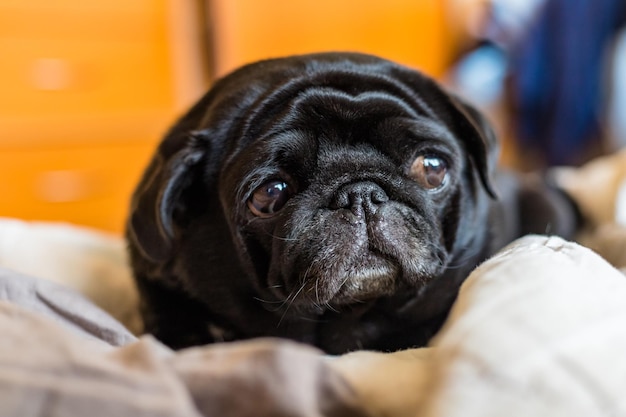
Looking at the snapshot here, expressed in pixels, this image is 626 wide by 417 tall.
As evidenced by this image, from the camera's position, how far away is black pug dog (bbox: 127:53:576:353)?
1021mm

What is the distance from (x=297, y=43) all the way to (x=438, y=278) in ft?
8.18

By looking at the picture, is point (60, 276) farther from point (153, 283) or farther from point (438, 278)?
point (438, 278)

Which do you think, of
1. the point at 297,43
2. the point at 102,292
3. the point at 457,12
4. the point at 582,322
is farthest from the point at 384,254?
the point at 457,12

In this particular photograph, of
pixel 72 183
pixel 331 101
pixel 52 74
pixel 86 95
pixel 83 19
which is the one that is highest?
pixel 331 101

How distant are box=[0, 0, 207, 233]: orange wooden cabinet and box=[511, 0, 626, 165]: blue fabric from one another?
1567mm

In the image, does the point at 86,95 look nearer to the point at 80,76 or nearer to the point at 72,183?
the point at 80,76

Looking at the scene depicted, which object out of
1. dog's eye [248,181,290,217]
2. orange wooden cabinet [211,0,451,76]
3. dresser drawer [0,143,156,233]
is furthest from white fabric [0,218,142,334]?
orange wooden cabinet [211,0,451,76]

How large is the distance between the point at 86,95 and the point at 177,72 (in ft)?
1.35

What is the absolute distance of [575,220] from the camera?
1693mm

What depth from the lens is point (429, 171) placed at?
1124 mm

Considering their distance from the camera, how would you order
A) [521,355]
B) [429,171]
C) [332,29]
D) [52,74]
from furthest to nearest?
[332,29] < [52,74] < [429,171] < [521,355]

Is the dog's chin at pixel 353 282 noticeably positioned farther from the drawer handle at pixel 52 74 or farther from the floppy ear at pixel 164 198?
the drawer handle at pixel 52 74

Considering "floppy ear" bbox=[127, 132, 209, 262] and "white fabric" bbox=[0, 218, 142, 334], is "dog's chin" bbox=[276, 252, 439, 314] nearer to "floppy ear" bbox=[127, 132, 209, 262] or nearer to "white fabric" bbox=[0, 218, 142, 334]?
"floppy ear" bbox=[127, 132, 209, 262]

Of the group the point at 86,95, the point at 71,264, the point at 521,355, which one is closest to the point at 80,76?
the point at 86,95
